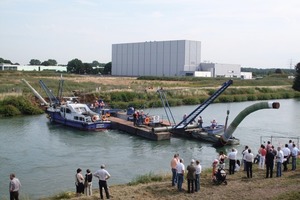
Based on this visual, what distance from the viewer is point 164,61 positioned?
415 ft

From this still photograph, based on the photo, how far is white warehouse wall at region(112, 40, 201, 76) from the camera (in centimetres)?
12269

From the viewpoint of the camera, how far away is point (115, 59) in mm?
140375

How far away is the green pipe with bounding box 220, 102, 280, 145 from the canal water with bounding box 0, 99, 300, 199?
3.09ft

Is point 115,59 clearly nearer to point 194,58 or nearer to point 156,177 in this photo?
point 194,58

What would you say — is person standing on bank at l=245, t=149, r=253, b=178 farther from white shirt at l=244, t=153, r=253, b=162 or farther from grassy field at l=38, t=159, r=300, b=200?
grassy field at l=38, t=159, r=300, b=200

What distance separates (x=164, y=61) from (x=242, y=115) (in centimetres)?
9669

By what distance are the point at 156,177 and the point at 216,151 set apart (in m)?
12.3

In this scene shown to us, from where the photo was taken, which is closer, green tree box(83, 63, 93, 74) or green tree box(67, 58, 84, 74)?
green tree box(67, 58, 84, 74)

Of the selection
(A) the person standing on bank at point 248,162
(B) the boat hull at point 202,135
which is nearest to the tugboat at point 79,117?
(B) the boat hull at point 202,135

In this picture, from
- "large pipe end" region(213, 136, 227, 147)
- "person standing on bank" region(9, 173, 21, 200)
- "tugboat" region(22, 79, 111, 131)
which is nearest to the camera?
"person standing on bank" region(9, 173, 21, 200)

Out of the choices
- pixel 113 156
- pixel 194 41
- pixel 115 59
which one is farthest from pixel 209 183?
pixel 115 59

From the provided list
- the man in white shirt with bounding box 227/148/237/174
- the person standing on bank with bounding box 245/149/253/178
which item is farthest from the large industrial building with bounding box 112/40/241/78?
the person standing on bank with bounding box 245/149/253/178

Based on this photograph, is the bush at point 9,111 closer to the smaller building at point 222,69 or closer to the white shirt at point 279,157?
the white shirt at point 279,157

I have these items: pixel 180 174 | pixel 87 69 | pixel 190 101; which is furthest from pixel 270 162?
pixel 87 69
